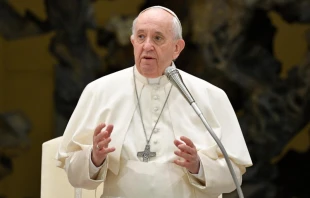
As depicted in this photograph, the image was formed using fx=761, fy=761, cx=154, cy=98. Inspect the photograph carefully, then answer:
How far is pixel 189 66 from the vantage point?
26.3 ft

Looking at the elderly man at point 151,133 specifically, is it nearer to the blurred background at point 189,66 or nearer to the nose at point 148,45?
the nose at point 148,45

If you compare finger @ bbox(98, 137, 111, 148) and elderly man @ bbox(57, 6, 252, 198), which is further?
elderly man @ bbox(57, 6, 252, 198)

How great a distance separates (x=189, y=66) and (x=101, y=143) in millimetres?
4429

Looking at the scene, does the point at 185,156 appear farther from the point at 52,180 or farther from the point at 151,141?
the point at 52,180

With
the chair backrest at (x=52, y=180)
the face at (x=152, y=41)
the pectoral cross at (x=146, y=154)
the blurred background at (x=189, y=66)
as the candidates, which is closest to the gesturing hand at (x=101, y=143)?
the pectoral cross at (x=146, y=154)

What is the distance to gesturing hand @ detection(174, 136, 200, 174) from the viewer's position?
146 inches

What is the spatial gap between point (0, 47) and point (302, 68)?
3191 mm

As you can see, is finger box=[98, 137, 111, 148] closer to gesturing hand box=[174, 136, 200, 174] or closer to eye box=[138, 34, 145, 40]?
gesturing hand box=[174, 136, 200, 174]

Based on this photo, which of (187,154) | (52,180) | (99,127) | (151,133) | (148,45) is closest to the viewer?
(99,127)

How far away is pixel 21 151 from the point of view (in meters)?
7.88

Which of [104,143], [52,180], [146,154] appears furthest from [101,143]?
[52,180]

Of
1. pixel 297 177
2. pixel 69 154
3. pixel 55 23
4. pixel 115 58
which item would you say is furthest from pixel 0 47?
pixel 69 154

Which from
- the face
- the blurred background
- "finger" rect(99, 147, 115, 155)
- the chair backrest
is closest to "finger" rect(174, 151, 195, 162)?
"finger" rect(99, 147, 115, 155)

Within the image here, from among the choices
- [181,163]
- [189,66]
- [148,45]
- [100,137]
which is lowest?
[181,163]
